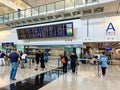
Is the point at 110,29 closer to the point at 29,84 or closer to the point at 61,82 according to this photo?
the point at 61,82

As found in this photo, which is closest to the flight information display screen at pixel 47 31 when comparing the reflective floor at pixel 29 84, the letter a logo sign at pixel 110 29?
the letter a logo sign at pixel 110 29

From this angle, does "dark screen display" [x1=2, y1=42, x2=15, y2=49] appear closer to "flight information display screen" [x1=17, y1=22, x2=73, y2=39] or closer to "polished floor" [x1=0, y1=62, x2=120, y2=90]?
"flight information display screen" [x1=17, y1=22, x2=73, y2=39]

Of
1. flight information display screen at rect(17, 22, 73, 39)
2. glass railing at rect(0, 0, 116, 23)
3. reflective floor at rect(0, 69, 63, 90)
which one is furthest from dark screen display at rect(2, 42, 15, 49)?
reflective floor at rect(0, 69, 63, 90)

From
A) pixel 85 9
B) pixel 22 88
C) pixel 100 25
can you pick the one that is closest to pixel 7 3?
pixel 85 9

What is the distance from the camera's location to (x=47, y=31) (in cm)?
1414

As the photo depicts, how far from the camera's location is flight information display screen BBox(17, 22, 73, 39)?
12883 millimetres

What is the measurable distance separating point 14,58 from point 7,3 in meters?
11.4

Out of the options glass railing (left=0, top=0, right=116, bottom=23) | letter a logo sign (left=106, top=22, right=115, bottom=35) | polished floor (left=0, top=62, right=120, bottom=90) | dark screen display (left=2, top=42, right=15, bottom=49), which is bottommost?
polished floor (left=0, top=62, right=120, bottom=90)

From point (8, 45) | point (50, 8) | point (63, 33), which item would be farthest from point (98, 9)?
point (8, 45)

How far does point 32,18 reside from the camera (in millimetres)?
14875

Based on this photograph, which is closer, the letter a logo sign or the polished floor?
the polished floor

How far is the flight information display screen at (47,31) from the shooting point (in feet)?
A: 42.3

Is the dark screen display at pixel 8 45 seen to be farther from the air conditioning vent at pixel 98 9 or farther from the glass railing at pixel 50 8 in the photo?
the air conditioning vent at pixel 98 9

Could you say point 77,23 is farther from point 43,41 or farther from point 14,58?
point 14,58
